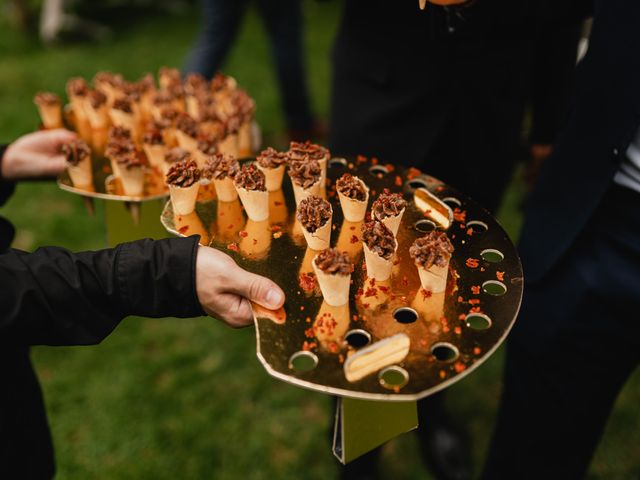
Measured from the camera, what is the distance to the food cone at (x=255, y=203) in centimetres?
169

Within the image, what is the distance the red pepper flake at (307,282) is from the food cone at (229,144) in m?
0.69

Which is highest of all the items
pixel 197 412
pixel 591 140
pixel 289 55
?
pixel 591 140

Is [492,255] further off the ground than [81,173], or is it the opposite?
[492,255]

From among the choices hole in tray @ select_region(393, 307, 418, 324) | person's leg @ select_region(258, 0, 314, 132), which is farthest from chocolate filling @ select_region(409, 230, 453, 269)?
person's leg @ select_region(258, 0, 314, 132)

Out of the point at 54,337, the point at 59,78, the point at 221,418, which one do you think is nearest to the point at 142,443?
the point at 221,418

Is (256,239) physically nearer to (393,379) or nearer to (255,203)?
(255,203)

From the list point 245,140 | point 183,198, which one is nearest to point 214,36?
point 245,140

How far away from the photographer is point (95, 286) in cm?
144

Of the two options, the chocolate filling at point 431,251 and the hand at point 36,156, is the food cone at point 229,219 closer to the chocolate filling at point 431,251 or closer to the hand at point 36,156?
the chocolate filling at point 431,251

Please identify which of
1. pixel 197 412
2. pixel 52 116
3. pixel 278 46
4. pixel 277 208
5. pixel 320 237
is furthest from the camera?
pixel 278 46

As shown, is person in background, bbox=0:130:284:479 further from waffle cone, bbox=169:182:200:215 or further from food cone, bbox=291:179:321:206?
food cone, bbox=291:179:321:206

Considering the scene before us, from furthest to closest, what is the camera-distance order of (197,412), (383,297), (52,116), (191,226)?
(197,412)
(52,116)
(191,226)
(383,297)

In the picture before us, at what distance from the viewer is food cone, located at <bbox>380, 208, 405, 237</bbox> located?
1.60 meters

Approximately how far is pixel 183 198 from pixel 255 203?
22cm
